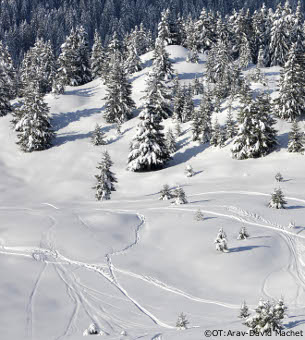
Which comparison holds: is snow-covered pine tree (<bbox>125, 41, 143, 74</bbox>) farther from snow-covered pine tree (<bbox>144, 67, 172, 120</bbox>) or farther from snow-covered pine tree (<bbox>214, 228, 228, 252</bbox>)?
snow-covered pine tree (<bbox>214, 228, 228, 252</bbox>)

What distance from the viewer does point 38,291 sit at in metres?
12.8

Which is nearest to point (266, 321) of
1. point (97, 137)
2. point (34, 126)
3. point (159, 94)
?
point (97, 137)

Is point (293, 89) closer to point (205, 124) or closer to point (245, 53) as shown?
point (205, 124)

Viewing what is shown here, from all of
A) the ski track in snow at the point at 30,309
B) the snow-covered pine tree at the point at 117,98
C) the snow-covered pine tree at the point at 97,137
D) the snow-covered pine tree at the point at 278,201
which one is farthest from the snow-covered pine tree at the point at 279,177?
the snow-covered pine tree at the point at 117,98

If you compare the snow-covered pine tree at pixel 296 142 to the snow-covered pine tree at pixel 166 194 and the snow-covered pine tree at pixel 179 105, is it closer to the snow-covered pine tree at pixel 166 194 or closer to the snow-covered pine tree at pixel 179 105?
the snow-covered pine tree at pixel 166 194

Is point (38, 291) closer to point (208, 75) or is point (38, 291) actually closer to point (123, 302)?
point (123, 302)

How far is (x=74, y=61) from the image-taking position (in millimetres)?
70062

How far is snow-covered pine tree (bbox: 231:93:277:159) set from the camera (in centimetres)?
3719

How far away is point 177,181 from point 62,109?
3122 centimetres

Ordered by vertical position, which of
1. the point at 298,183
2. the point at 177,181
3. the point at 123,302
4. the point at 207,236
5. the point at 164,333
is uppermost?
the point at 164,333

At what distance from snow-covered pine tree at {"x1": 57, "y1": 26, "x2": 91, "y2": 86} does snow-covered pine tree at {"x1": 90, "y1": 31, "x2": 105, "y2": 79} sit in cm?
113

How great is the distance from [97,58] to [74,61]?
6.33 meters

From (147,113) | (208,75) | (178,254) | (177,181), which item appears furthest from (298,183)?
(208,75)

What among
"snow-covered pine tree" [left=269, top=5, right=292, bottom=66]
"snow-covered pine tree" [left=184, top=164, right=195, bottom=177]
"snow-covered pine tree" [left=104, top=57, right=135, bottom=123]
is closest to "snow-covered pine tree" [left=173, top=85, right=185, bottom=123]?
"snow-covered pine tree" [left=104, top=57, right=135, bottom=123]
